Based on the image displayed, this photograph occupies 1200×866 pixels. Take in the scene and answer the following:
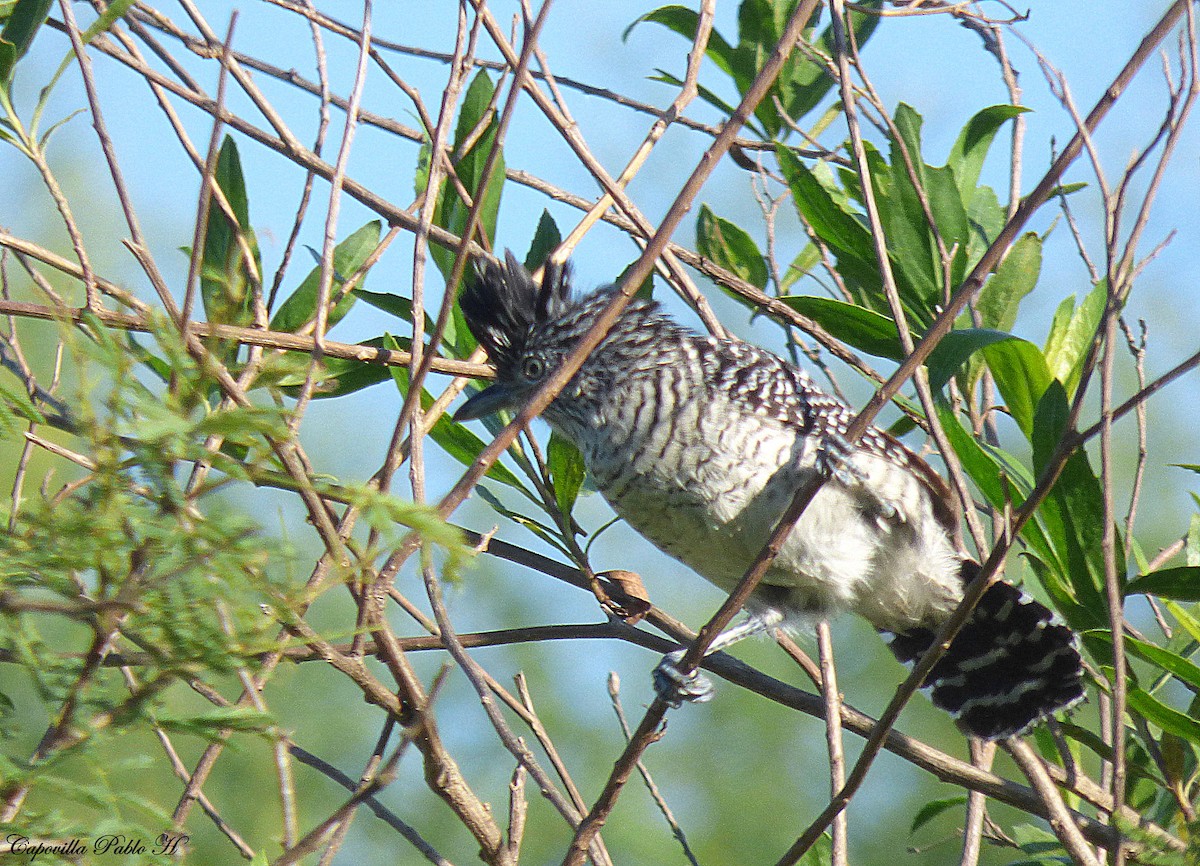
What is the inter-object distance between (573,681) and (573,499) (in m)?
4.92

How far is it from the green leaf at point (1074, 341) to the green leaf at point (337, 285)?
6.02ft

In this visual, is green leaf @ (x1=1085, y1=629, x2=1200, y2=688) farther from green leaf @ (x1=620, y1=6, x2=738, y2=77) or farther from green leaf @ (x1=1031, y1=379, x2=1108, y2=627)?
green leaf @ (x1=620, y1=6, x2=738, y2=77)

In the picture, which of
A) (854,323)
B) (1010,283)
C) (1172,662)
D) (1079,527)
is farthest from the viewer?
(1010,283)

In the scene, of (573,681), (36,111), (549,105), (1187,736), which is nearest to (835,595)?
(1187,736)

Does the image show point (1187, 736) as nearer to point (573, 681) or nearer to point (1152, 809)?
point (1152, 809)

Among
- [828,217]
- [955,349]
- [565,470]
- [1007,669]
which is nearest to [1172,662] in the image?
[1007,669]

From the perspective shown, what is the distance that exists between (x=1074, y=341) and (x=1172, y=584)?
836mm

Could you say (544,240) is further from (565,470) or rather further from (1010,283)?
(1010,283)

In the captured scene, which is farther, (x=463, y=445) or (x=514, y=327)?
(x=514, y=327)

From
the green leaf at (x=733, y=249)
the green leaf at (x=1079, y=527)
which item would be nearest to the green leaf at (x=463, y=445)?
the green leaf at (x=733, y=249)

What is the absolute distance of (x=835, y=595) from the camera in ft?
10.8

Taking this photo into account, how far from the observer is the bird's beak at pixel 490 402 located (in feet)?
11.0

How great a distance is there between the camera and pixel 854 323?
2.91 metres

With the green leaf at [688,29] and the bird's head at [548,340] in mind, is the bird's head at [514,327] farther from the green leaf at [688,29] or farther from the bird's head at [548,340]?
the green leaf at [688,29]
